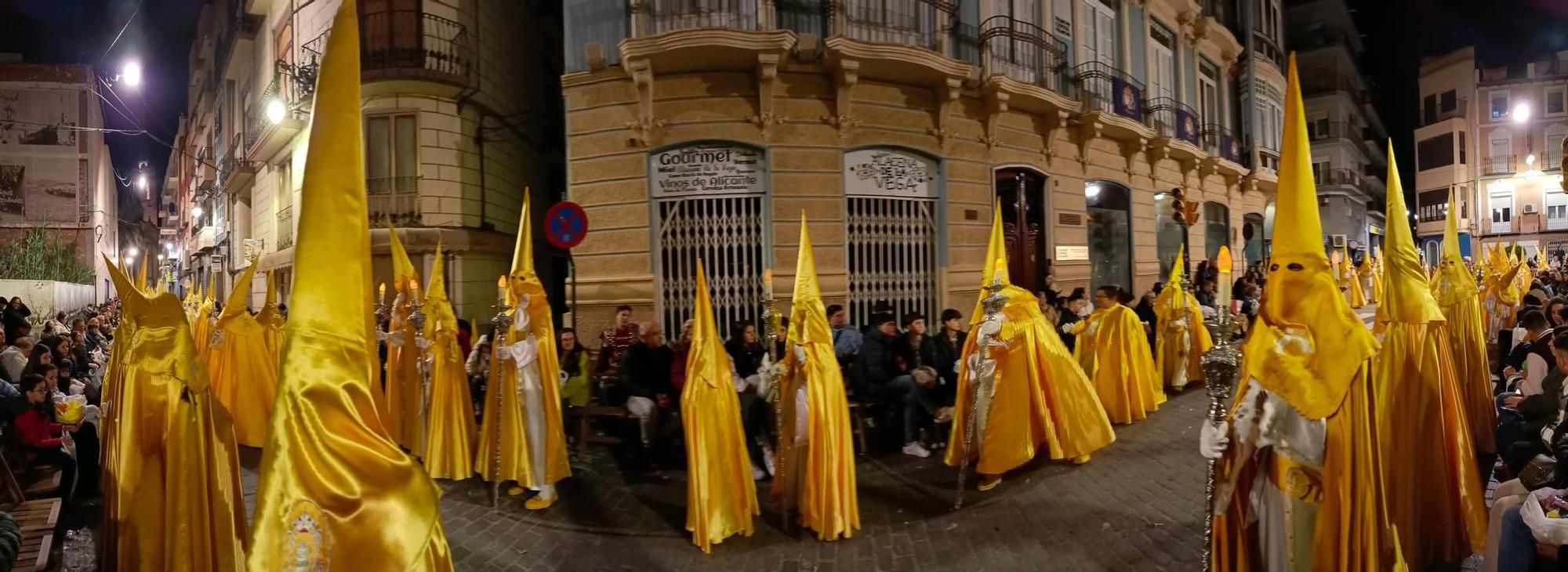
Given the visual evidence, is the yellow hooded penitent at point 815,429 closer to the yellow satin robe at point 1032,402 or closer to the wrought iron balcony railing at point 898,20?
the yellow satin robe at point 1032,402

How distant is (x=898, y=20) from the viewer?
11.3 meters

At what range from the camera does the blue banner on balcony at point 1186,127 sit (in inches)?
683

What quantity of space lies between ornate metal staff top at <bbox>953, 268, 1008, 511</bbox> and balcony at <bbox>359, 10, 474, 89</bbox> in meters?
11.6

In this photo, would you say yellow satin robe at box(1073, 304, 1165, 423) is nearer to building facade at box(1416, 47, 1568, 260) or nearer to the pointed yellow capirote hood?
the pointed yellow capirote hood

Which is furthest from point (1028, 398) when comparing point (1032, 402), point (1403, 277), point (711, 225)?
point (711, 225)

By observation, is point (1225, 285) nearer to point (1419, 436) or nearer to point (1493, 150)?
point (1419, 436)

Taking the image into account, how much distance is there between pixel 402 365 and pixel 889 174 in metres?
7.47

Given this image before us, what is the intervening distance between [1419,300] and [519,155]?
16.3m

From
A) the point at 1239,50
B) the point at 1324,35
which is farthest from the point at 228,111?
the point at 1324,35

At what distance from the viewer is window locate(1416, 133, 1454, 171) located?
40875mm

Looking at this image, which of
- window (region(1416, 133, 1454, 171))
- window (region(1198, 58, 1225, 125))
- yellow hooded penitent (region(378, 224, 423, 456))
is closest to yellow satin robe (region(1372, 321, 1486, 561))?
yellow hooded penitent (region(378, 224, 423, 456))

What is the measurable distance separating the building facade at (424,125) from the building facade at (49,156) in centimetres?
1397

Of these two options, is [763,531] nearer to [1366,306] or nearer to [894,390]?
[894,390]

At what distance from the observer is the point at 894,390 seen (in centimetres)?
721
